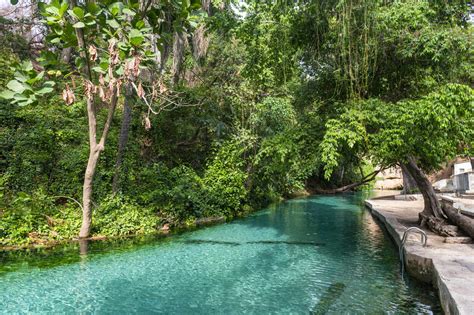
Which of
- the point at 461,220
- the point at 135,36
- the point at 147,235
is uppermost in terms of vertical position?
the point at 135,36

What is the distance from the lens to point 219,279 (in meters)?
6.29

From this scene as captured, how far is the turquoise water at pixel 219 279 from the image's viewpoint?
4.98 metres

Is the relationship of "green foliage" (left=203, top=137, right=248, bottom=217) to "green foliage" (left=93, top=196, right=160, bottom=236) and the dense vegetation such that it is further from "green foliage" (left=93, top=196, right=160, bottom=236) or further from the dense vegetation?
"green foliage" (left=93, top=196, right=160, bottom=236)

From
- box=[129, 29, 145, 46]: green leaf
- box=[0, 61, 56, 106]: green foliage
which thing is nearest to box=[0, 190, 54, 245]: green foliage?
box=[0, 61, 56, 106]: green foliage

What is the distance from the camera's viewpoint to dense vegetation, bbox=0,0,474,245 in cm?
517

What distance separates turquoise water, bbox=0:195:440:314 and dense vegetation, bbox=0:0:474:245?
197cm

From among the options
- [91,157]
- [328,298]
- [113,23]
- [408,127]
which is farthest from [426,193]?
[113,23]

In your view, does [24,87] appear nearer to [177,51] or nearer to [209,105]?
[177,51]

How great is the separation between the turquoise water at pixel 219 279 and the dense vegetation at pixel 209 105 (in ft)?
6.45

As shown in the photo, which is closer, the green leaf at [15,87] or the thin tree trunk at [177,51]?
the green leaf at [15,87]

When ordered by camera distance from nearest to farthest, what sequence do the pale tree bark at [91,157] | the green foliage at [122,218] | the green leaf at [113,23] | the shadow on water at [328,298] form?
the green leaf at [113,23], the shadow on water at [328,298], the pale tree bark at [91,157], the green foliage at [122,218]

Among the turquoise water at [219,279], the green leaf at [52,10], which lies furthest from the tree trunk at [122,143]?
the green leaf at [52,10]

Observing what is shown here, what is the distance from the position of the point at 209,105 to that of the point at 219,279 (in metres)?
9.93

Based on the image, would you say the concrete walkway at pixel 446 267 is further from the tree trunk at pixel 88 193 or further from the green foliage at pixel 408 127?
the tree trunk at pixel 88 193
